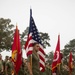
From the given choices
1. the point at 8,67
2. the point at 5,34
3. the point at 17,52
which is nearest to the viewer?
the point at 17,52

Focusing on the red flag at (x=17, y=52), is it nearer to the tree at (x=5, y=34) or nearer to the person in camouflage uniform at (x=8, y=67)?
the person in camouflage uniform at (x=8, y=67)

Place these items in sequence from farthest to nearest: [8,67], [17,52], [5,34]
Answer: [5,34] → [8,67] → [17,52]

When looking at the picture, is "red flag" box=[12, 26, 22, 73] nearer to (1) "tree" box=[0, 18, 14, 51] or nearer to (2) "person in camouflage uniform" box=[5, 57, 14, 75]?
(2) "person in camouflage uniform" box=[5, 57, 14, 75]

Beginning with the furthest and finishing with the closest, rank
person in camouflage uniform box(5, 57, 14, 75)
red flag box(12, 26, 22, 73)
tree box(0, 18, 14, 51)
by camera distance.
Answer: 1. tree box(0, 18, 14, 51)
2. person in camouflage uniform box(5, 57, 14, 75)
3. red flag box(12, 26, 22, 73)

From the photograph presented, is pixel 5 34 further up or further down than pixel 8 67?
further up

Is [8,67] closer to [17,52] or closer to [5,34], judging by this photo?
[17,52]

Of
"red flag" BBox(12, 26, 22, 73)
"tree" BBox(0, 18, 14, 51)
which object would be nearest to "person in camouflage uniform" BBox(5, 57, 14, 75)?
"red flag" BBox(12, 26, 22, 73)

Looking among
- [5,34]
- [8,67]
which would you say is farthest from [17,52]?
[5,34]

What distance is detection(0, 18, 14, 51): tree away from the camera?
170ft

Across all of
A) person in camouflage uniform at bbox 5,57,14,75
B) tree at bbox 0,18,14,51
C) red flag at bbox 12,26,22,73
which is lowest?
red flag at bbox 12,26,22,73

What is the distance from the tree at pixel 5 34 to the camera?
5194 centimetres

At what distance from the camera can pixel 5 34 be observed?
52188 millimetres

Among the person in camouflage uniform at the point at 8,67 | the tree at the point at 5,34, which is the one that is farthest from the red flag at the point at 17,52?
the tree at the point at 5,34

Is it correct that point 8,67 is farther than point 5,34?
No
